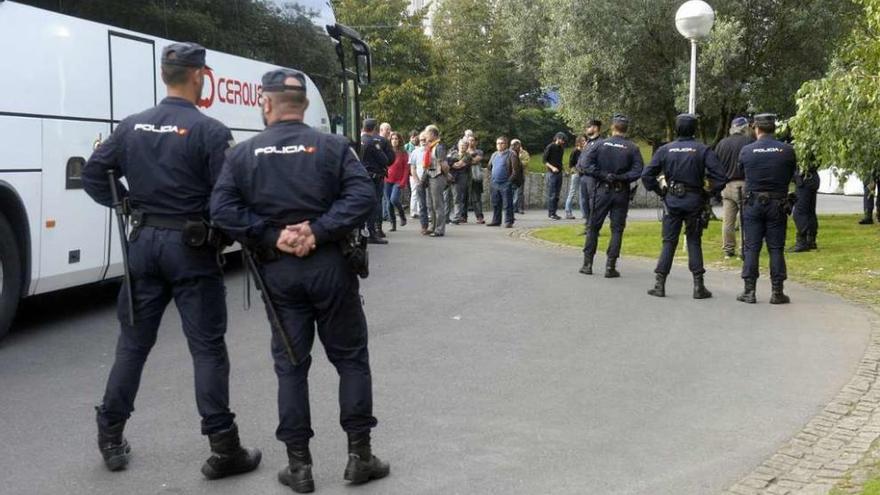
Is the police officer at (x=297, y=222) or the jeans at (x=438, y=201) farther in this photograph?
the jeans at (x=438, y=201)

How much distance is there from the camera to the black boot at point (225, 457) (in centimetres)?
525

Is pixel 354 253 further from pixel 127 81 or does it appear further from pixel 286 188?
pixel 127 81

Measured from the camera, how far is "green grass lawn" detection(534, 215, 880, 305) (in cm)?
1329

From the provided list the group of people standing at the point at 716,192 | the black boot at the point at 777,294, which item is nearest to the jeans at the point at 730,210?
the group of people standing at the point at 716,192

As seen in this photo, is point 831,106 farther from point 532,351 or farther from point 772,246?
point 532,351

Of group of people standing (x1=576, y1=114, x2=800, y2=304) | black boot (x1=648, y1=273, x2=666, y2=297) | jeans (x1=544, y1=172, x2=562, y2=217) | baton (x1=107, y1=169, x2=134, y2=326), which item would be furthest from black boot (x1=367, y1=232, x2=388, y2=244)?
baton (x1=107, y1=169, x2=134, y2=326)

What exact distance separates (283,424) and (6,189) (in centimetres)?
468

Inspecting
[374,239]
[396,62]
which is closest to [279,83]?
[374,239]

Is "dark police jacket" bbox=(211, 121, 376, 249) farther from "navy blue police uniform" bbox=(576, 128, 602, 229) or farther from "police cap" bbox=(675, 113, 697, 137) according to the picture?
"navy blue police uniform" bbox=(576, 128, 602, 229)

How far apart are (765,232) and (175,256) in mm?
7837

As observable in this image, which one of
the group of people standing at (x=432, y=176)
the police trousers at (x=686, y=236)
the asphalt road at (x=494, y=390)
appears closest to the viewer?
the asphalt road at (x=494, y=390)

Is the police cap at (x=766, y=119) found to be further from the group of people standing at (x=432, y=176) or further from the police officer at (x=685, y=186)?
the group of people standing at (x=432, y=176)

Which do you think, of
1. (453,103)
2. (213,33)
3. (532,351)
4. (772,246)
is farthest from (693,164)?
(453,103)

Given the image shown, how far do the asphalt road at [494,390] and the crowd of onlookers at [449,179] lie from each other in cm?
642
